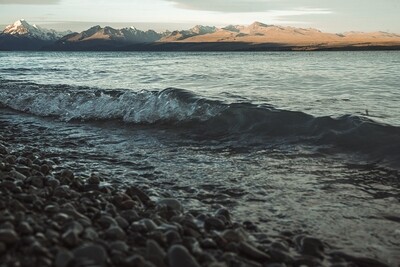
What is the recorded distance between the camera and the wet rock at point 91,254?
2.66m

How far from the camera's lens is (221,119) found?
1055 centimetres

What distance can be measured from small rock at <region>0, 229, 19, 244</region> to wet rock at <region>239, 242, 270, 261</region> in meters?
1.77

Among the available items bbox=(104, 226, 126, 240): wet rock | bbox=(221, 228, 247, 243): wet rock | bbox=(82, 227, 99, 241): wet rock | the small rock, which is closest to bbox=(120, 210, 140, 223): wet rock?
bbox=(104, 226, 126, 240): wet rock

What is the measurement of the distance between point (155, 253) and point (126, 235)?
505 mm

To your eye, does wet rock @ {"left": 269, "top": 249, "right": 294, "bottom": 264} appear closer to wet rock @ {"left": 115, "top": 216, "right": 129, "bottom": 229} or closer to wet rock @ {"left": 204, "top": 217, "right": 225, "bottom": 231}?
wet rock @ {"left": 204, "top": 217, "right": 225, "bottom": 231}

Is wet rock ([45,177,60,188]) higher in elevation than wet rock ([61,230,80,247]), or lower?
lower

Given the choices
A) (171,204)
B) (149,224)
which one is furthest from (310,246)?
(171,204)

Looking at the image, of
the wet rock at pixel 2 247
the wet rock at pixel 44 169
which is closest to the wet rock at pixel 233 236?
the wet rock at pixel 2 247

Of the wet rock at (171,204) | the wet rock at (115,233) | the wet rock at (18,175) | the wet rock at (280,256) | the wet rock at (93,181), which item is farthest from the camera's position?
the wet rock at (93,181)

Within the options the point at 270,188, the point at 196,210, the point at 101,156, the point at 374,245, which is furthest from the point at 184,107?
the point at 374,245

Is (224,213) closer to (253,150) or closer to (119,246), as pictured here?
(119,246)

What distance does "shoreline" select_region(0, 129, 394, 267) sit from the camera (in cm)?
276

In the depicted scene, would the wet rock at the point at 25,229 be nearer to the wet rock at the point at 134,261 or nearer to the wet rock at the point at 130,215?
the wet rock at the point at 134,261

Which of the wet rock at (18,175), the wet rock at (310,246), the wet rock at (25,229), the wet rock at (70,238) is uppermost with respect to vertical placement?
the wet rock at (25,229)
